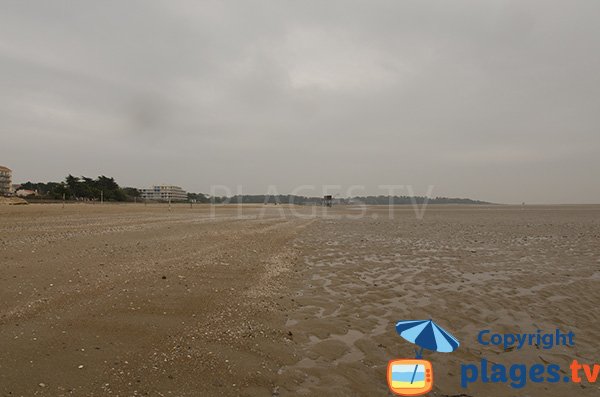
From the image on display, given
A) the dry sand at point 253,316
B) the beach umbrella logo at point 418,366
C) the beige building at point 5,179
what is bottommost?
the dry sand at point 253,316

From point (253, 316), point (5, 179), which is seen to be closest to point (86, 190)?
point (5, 179)

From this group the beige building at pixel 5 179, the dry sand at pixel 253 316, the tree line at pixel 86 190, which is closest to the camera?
the dry sand at pixel 253 316

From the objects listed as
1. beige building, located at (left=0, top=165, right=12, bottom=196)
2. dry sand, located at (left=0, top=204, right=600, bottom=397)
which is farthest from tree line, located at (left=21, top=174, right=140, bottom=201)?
dry sand, located at (left=0, top=204, right=600, bottom=397)

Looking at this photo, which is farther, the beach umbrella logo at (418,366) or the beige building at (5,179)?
the beige building at (5,179)

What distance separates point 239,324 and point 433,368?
134 inches

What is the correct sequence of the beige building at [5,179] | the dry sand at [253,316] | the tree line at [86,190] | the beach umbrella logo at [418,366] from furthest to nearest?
the beige building at [5,179] → the tree line at [86,190] → the dry sand at [253,316] → the beach umbrella logo at [418,366]

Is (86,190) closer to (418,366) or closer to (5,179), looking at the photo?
(5,179)

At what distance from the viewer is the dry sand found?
176 inches

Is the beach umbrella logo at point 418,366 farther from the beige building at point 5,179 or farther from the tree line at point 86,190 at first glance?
the beige building at point 5,179

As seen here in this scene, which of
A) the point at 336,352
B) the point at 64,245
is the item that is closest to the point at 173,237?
the point at 64,245

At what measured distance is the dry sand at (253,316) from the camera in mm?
4480

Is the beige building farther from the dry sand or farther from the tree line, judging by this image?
the dry sand

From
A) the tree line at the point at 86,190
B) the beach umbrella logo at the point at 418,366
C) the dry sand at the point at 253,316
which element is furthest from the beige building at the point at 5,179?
the beach umbrella logo at the point at 418,366

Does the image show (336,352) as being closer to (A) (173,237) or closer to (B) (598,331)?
(B) (598,331)
